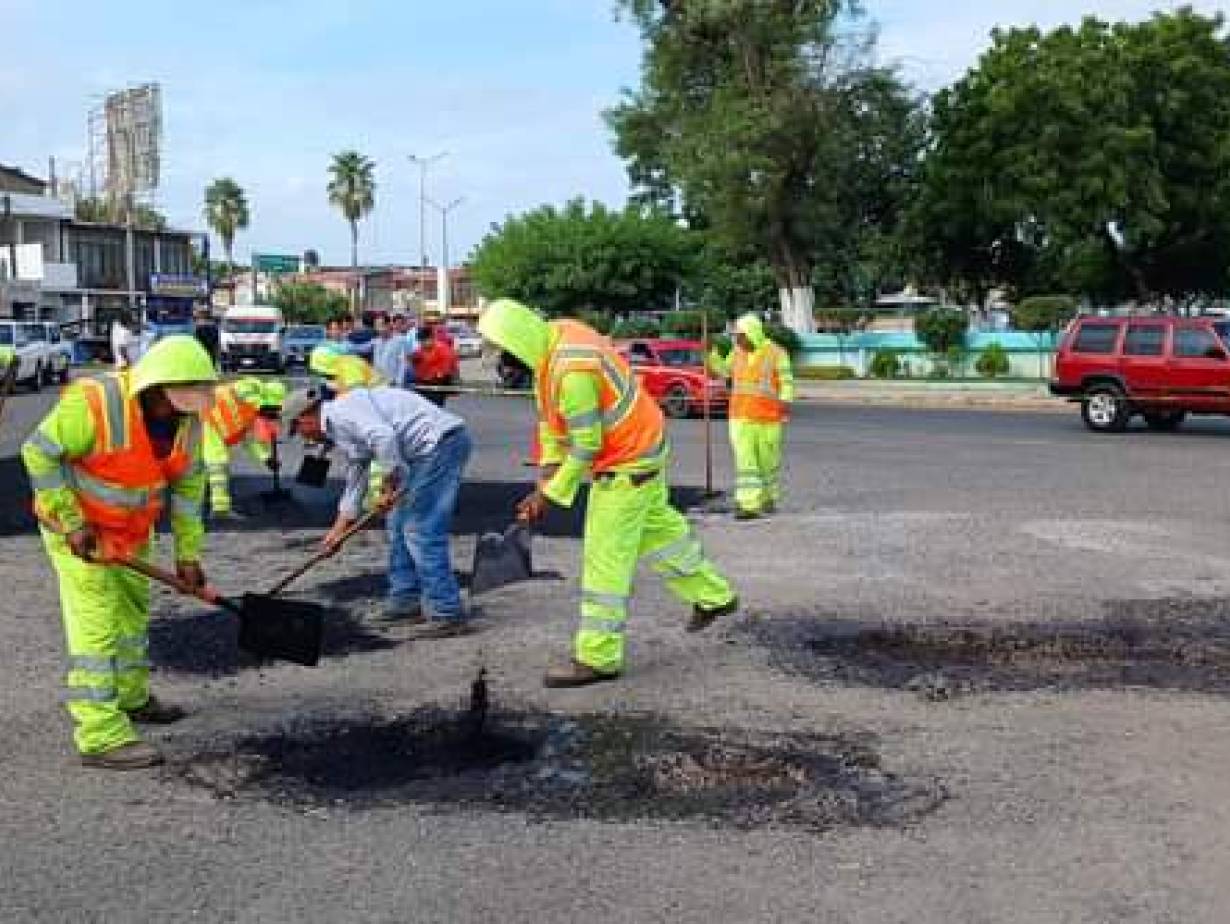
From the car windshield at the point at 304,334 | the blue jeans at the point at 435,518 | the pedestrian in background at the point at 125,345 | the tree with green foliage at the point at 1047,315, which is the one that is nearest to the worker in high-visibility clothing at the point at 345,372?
the blue jeans at the point at 435,518

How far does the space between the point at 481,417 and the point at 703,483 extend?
11.1 m

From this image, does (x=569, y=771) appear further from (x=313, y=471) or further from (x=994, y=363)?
(x=994, y=363)

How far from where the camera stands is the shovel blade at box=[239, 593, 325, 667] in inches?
239

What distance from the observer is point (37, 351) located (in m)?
34.9

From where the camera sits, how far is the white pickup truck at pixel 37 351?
33812mm

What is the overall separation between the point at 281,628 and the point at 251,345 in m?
41.0

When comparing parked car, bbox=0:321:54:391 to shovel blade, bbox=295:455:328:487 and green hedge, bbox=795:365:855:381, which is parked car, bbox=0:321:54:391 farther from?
shovel blade, bbox=295:455:328:487

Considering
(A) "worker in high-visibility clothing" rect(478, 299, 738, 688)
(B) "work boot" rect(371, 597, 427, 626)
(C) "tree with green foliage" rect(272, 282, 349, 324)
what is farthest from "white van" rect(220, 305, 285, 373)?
(C) "tree with green foliage" rect(272, 282, 349, 324)

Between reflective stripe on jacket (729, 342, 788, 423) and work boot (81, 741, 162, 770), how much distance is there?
7614 mm

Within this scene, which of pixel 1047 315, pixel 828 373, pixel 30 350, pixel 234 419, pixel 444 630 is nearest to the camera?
pixel 444 630

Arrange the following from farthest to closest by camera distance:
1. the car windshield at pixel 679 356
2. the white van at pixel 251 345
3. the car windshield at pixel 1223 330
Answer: the white van at pixel 251 345 → the car windshield at pixel 679 356 → the car windshield at pixel 1223 330

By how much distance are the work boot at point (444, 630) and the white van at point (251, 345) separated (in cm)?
3907

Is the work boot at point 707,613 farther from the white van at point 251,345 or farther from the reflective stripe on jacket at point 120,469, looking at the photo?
the white van at point 251,345

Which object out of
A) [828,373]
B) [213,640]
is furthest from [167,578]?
[828,373]
